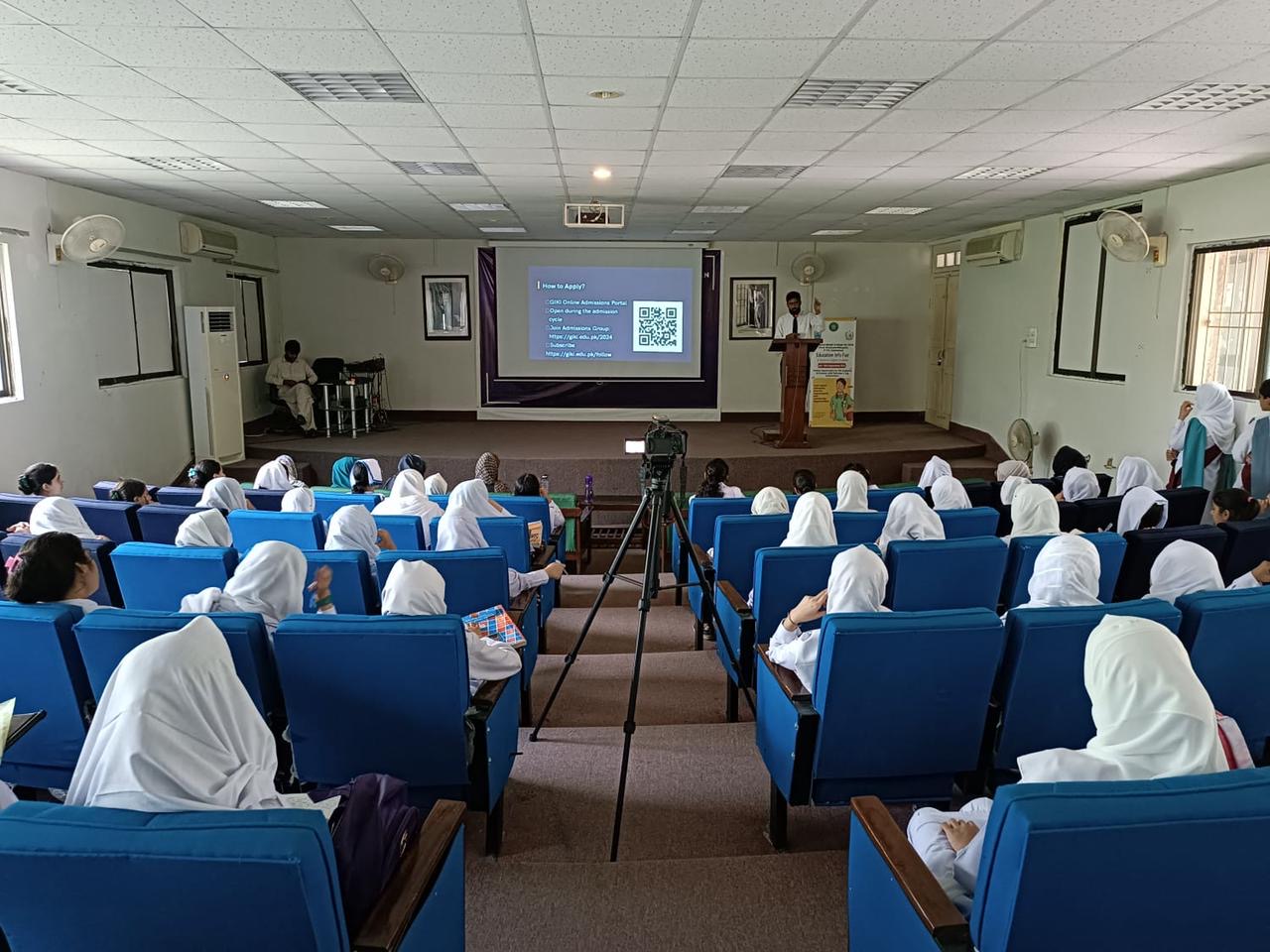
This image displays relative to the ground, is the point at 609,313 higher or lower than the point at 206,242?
lower

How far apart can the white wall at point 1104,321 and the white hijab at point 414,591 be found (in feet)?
19.9

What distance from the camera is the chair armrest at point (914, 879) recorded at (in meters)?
1.46

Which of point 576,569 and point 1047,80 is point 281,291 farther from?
point 1047,80

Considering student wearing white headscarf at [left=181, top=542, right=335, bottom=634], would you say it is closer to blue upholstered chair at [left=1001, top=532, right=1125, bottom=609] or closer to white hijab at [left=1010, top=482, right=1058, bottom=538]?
blue upholstered chair at [left=1001, top=532, right=1125, bottom=609]

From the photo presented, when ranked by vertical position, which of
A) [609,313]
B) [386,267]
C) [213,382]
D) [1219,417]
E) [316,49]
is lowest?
[1219,417]

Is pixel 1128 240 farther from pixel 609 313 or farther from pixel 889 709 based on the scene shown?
pixel 609 313

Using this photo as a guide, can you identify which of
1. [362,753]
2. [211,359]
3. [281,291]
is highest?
[281,291]

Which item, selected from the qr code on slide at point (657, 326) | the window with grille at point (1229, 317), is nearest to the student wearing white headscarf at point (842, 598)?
the window with grille at point (1229, 317)

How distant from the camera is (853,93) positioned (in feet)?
13.4

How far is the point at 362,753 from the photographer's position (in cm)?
235

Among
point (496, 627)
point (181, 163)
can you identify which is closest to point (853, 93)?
point (496, 627)

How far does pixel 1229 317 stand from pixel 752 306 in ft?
20.5

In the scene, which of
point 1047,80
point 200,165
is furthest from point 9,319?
point 1047,80

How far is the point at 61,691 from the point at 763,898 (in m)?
2.07
